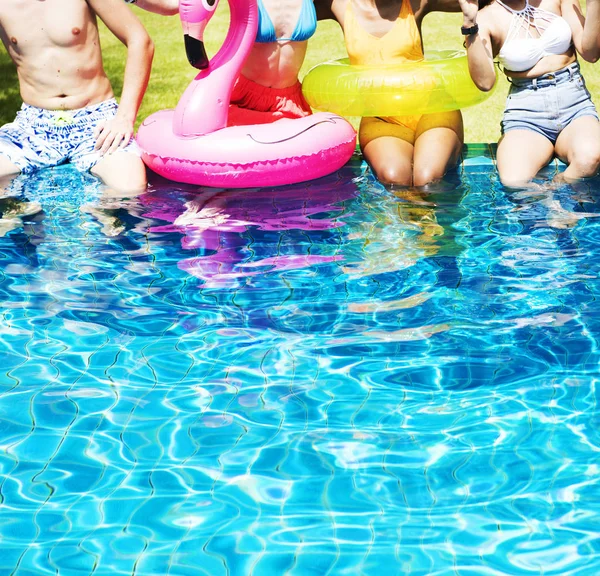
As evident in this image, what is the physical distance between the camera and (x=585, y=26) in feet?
15.0

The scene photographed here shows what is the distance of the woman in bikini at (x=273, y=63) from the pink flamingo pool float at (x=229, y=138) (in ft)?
0.48

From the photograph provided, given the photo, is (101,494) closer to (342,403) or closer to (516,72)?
(342,403)

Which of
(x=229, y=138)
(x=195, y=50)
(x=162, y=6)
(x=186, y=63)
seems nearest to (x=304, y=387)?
(x=229, y=138)

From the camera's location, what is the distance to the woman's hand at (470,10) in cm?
452

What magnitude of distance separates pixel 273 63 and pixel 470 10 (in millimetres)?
1226

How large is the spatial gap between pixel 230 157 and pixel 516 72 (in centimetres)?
170

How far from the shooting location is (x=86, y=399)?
10.2ft

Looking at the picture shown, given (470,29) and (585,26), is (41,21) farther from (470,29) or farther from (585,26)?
(585,26)

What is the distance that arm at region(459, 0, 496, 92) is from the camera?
4589mm

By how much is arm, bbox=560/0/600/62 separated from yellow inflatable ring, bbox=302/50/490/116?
0.60 meters

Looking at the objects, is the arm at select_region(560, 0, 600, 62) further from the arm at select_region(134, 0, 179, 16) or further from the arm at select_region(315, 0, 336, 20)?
the arm at select_region(134, 0, 179, 16)

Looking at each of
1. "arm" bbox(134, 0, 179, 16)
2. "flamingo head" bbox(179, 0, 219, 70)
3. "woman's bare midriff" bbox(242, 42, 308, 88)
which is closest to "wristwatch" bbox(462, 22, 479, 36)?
"woman's bare midriff" bbox(242, 42, 308, 88)

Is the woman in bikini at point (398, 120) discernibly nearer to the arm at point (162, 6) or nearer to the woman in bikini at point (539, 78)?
the woman in bikini at point (539, 78)

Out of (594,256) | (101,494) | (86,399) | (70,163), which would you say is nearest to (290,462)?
(101,494)
